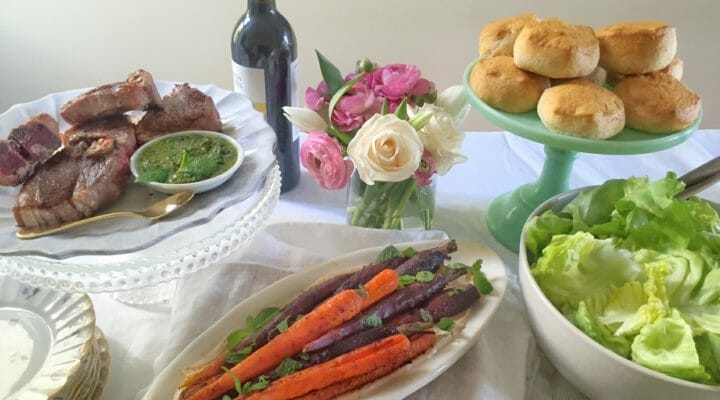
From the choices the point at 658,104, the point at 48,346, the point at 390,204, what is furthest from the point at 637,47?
the point at 48,346

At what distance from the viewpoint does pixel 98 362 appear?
70 cm

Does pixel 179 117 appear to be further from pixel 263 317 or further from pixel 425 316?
pixel 425 316

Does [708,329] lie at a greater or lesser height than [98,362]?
greater

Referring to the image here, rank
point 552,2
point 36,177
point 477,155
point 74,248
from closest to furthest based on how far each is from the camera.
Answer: point 74,248 → point 36,177 → point 477,155 → point 552,2

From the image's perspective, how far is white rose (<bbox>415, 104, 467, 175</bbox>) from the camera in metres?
0.79

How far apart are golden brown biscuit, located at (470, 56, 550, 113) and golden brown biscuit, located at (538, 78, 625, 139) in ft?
0.10

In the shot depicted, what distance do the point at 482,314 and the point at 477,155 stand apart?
0.54m

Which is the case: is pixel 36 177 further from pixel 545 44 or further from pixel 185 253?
pixel 545 44

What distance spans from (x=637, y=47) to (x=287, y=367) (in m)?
0.63

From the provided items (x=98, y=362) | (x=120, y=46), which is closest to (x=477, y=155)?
(x=98, y=362)

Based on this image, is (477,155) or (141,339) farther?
(477,155)

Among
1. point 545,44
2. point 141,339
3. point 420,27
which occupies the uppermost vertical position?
point 545,44

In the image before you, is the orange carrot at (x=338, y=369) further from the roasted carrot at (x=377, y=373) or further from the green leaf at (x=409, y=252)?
the green leaf at (x=409, y=252)

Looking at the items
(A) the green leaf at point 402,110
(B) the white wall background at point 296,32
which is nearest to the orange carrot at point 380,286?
(A) the green leaf at point 402,110
